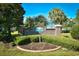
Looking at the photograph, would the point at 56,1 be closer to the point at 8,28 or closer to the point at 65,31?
the point at 65,31

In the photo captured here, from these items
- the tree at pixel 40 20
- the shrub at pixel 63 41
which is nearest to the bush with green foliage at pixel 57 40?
the shrub at pixel 63 41

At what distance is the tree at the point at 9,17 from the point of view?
6.16 m

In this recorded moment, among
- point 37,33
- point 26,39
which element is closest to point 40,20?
point 37,33

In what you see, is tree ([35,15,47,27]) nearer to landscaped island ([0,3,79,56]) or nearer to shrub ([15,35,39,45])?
landscaped island ([0,3,79,56])

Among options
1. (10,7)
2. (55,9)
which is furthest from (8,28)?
(55,9)

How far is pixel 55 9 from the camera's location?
616 centimetres

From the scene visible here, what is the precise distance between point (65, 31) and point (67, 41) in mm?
170

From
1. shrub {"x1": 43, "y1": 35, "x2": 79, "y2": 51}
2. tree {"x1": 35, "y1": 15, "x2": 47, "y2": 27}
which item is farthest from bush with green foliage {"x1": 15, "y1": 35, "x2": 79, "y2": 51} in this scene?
tree {"x1": 35, "y1": 15, "x2": 47, "y2": 27}

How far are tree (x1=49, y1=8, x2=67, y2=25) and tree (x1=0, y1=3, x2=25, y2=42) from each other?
0.46 meters

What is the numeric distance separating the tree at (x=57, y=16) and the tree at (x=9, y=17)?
18.2 inches

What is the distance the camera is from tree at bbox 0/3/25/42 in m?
6.16

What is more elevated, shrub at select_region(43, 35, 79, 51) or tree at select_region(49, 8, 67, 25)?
tree at select_region(49, 8, 67, 25)

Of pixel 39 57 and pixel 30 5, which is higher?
pixel 30 5

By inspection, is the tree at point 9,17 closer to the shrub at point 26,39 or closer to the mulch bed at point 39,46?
the shrub at point 26,39
